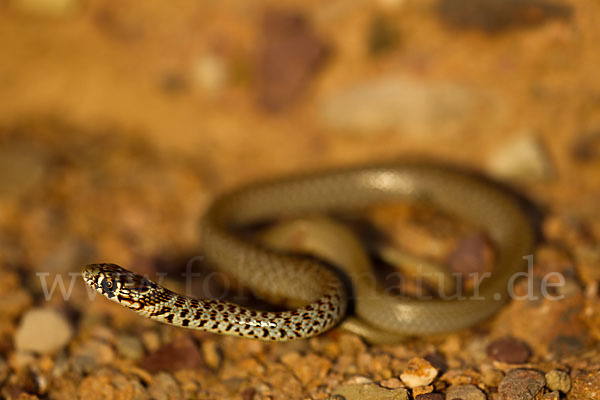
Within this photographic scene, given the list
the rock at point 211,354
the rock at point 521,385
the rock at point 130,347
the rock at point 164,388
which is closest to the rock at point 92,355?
the rock at point 130,347

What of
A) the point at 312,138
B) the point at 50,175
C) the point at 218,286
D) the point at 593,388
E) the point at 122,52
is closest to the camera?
the point at 593,388

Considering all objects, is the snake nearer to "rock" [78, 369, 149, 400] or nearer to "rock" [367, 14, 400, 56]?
"rock" [78, 369, 149, 400]

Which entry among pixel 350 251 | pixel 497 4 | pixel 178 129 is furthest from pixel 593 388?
pixel 178 129

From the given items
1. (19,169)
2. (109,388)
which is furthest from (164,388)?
(19,169)

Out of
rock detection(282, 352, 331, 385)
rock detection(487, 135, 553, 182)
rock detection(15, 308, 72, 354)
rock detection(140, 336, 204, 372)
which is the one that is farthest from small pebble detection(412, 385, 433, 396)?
rock detection(487, 135, 553, 182)

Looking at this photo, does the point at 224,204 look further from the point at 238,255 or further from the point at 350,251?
the point at 350,251
